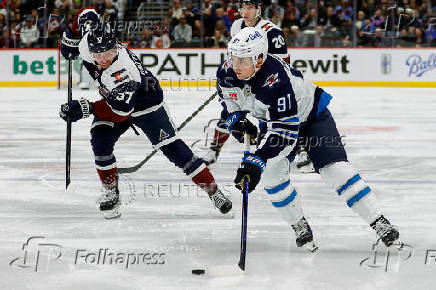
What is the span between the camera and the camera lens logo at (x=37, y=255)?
11.3 ft

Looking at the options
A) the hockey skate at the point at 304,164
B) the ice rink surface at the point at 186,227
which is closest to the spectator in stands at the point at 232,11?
the ice rink surface at the point at 186,227

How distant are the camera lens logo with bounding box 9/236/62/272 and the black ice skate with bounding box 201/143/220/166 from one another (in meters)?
2.51

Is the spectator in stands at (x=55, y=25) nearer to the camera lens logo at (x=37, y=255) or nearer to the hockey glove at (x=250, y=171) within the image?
A: the camera lens logo at (x=37, y=255)

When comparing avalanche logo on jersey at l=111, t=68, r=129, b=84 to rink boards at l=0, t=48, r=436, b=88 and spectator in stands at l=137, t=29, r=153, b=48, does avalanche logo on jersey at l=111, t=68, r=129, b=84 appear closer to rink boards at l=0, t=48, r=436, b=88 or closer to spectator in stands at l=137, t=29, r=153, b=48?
rink boards at l=0, t=48, r=436, b=88

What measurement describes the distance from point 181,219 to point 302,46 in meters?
9.83

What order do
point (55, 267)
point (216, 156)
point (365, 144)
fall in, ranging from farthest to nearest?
1. point (365, 144)
2. point (216, 156)
3. point (55, 267)

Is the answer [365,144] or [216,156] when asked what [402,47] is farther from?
[216,156]

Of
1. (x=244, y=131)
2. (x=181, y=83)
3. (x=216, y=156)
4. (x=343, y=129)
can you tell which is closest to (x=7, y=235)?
(x=244, y=131)

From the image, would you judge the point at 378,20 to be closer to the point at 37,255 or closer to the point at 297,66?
the point at 297,66

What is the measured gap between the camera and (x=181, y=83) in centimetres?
1405

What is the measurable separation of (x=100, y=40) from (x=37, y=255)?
114 centimetres

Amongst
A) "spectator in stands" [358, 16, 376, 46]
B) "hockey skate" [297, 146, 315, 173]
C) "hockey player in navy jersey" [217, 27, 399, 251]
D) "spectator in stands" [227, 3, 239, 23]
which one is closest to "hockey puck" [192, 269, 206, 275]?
"hockey player in navy jersey" [217, 27, 399, 251]

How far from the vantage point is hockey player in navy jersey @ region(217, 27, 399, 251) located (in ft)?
11.0

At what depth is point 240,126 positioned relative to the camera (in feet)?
12.5
